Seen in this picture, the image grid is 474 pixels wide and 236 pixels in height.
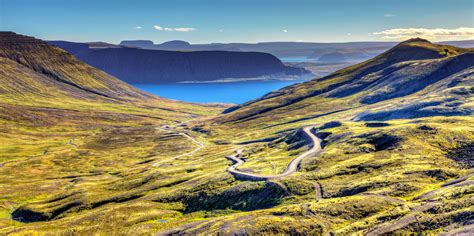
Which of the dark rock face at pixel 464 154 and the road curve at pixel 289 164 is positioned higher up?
the dark rock face at pixel 464 154

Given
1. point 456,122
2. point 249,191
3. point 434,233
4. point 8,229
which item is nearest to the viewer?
point 434,233

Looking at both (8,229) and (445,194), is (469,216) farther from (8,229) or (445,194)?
(8,229)

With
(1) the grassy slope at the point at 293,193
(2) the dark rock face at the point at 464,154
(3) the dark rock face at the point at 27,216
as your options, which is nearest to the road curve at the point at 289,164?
Result: (1) the grassy slope at the point at 293,193

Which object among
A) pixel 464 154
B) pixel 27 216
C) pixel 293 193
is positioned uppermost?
pixel 464 154

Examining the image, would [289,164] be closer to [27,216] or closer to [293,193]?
[293,193]

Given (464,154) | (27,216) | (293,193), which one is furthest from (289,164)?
(27,216)

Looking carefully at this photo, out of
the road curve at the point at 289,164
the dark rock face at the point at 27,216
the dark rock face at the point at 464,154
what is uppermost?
the dark rock face at the point at 464,154

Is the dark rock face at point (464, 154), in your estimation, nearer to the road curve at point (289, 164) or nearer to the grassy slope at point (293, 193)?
the grassy slope at point (293, 193)

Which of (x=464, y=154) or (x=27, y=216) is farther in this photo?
(x=27, y=216)

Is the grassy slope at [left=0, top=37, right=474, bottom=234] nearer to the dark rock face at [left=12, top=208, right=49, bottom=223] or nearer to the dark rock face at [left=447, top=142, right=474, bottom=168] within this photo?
the dark rock face at [left=447, top=142, right=474, bottom=168]

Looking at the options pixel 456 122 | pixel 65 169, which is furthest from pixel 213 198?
pixel 65 169

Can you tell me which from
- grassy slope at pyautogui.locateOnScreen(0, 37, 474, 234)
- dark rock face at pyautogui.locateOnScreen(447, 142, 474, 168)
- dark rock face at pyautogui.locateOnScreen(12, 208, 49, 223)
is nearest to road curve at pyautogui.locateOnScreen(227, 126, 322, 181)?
grassy slope at pyautogui.locateOnScreen(0, 37, 474, 234)
